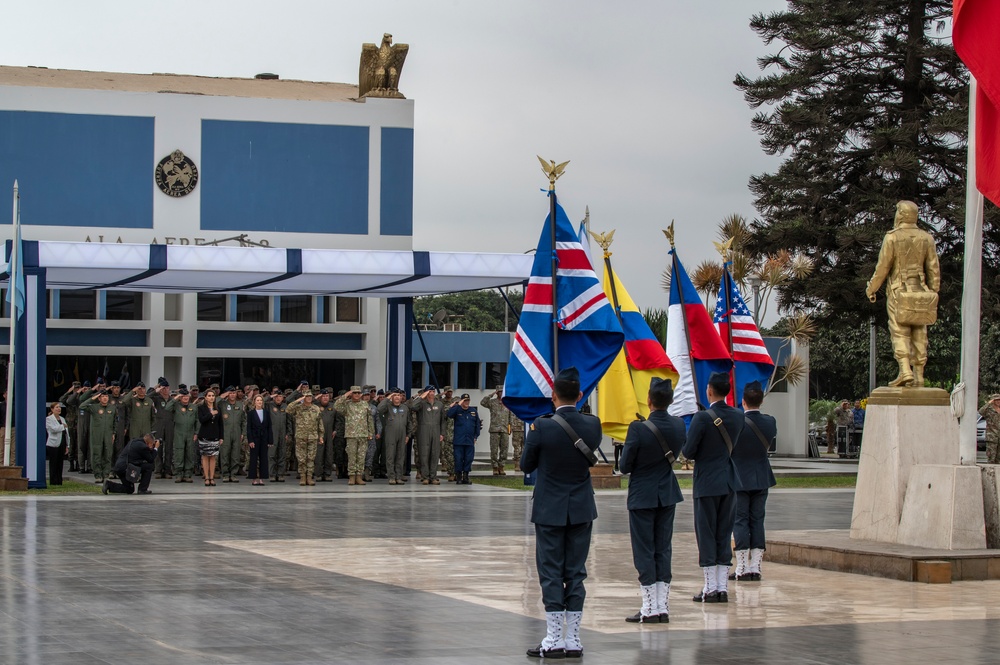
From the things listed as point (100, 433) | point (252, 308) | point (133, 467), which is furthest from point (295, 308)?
point (133, 467)

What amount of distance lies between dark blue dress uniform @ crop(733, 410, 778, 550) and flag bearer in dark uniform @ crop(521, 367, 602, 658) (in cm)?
381

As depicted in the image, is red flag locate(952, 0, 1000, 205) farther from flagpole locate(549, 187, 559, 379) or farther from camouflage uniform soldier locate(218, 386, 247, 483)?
camouflage uniform soldier locate(218, 386, 247, 483)

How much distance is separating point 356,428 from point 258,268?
135 inches

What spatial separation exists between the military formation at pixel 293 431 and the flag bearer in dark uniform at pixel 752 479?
13.3 meters

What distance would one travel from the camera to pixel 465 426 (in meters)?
26.4

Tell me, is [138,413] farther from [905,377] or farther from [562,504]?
[562,504]

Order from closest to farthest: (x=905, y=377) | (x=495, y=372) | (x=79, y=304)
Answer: (x=905, y=377) → (x=79, y=304) → (x=495, y=372)

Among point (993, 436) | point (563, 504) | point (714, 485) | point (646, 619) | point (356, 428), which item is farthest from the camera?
point (993, 436)

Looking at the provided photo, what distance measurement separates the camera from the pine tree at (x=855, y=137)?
3197 cm

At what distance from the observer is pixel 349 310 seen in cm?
3506

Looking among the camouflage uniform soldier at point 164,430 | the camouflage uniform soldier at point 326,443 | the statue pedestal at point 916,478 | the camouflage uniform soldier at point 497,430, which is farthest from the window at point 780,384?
the statue pedestal at point 916,478

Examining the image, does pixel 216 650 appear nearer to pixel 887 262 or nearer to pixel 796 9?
pixel 887 262

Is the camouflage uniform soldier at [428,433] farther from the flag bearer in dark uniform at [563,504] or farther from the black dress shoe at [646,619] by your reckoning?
the flag bearer in dark uniform at [563,504]

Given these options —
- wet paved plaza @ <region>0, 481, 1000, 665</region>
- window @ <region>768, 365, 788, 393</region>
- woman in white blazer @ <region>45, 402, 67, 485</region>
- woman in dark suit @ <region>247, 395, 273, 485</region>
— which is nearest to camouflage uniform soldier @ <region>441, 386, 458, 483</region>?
woman in dark suit @ <region>247, 395, 273, 485</region>
